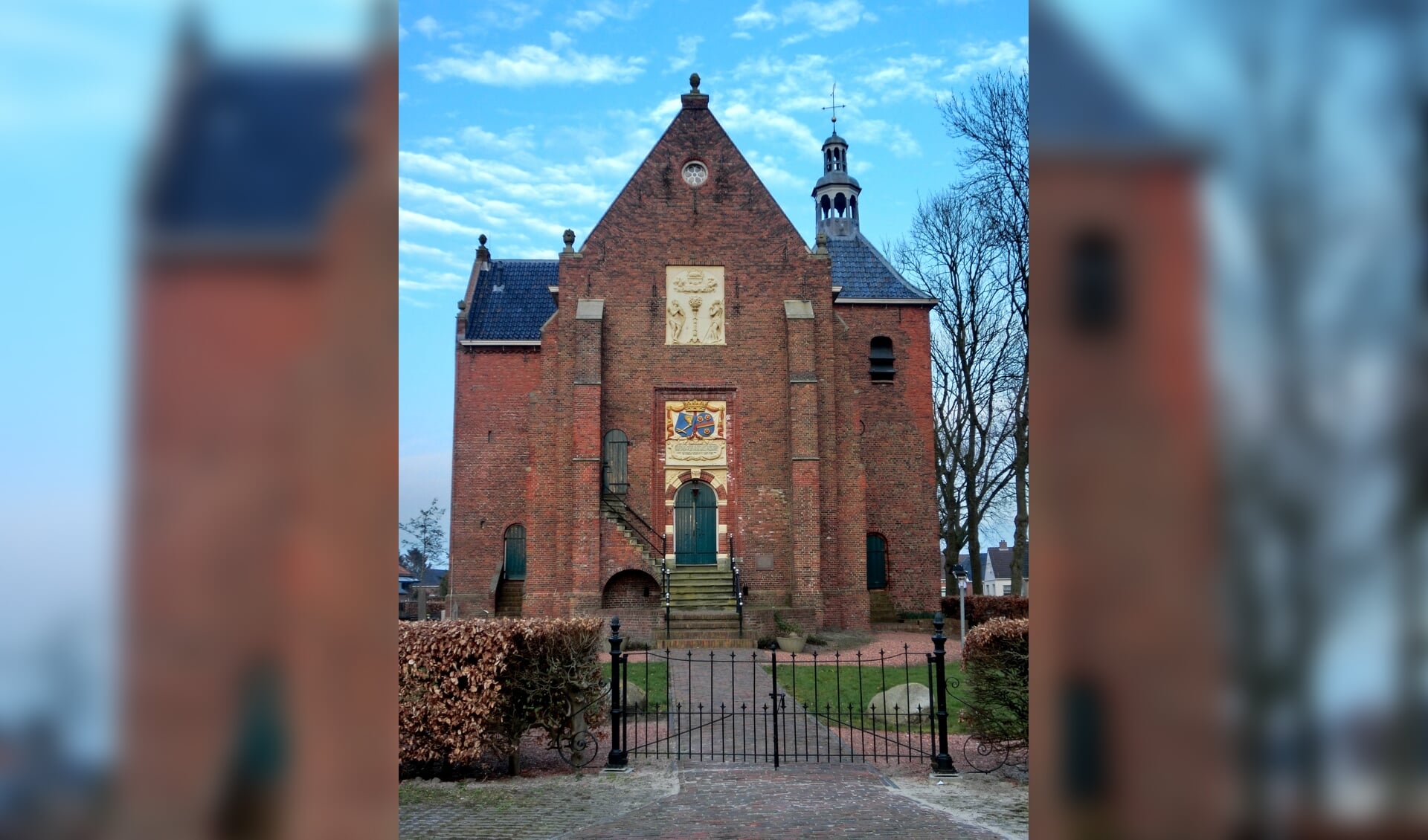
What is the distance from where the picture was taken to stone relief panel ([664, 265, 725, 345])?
93.8 ft

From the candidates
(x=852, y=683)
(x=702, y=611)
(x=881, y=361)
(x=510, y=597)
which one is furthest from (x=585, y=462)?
(x=881, y=361)

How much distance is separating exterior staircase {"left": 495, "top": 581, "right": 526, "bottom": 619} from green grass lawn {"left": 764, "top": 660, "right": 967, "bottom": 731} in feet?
44.3

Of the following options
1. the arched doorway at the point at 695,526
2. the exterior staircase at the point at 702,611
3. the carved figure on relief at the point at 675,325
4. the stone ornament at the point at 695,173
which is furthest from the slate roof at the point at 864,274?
the exterior staircase at the point at 702,611

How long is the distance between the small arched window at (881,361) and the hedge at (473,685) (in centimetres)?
2420

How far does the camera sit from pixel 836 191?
4141 centimetres
